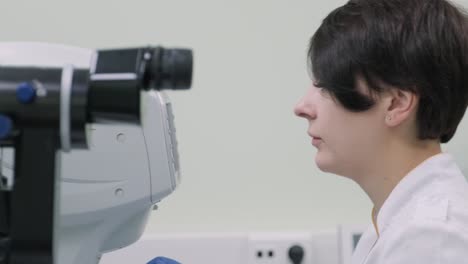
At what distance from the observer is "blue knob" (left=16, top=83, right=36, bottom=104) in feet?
1.30

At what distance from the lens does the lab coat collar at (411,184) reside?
31.0 inches

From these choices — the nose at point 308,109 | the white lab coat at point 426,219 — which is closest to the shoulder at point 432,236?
the white lab coat at point 426,219

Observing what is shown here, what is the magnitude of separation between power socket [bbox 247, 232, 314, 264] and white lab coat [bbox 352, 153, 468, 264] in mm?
439

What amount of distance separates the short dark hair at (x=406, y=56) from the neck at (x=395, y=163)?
0.02 metres

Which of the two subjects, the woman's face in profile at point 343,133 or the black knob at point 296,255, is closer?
the woman's face in profile at point 343,133

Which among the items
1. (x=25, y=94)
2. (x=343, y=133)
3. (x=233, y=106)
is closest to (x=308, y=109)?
(x=343, y=133)

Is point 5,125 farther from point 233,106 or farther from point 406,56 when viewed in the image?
point 233,106

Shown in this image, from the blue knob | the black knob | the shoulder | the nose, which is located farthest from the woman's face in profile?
the blue knob

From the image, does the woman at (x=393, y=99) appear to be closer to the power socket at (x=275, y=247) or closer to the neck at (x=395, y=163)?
the neck at (x=395, y=163)

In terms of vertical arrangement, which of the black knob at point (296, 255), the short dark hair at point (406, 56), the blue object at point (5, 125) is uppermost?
the blue object at point (5, 125)

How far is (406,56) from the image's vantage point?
31.0 inches

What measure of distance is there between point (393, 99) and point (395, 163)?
0.30 feet

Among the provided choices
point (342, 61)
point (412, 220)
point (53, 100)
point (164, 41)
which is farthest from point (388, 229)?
point (164, 41)

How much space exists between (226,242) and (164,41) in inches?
18.4
